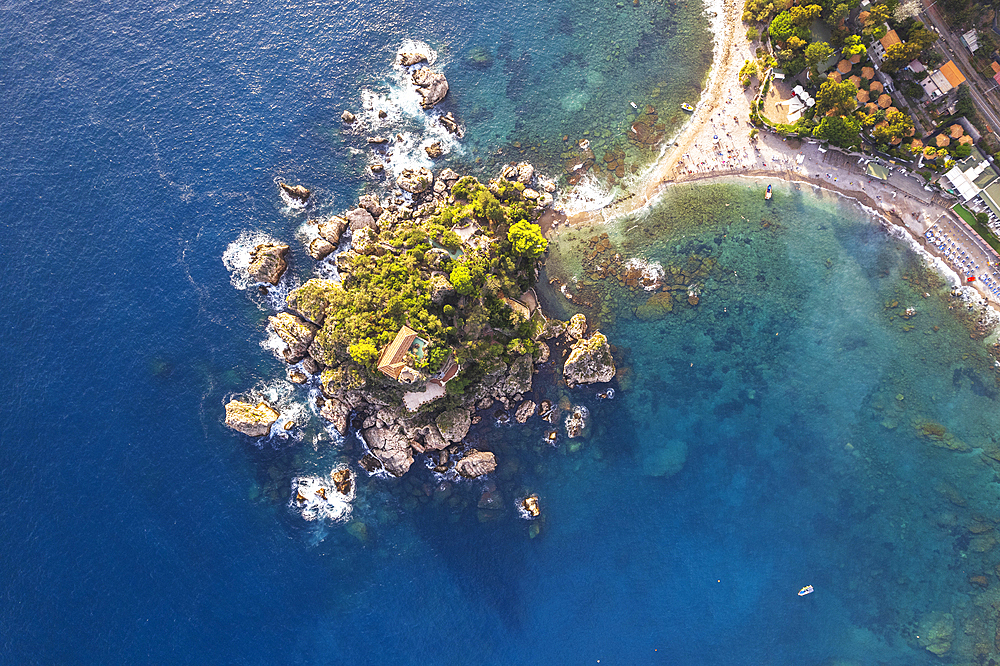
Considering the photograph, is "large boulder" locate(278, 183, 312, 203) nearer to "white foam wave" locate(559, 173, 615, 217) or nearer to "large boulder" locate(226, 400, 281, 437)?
"large boulder" locate(226, 400, 281, 437)

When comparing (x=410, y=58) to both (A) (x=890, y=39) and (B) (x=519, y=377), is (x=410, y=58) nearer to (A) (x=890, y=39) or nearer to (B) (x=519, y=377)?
(B) (x=519, y=377)

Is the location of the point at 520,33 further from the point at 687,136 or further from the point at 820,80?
the point at 820,80

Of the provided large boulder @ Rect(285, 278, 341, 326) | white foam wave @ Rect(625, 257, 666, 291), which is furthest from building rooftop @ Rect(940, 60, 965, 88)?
large boulder @ Rect(285, 278, 341, 326)

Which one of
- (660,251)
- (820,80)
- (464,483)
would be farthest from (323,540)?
(820,80)

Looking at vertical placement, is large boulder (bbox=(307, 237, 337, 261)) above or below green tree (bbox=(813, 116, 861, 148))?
below

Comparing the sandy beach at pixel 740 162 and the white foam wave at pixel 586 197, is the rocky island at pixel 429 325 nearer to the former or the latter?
the white foam wave at pixel 586 197

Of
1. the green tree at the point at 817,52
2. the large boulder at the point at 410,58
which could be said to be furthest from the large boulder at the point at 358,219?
the green tree at the point at 817,52
